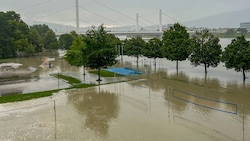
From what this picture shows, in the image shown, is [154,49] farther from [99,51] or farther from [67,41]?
[67,41]

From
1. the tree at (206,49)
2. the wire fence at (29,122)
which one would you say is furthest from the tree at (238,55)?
the wire fence at (29,122)

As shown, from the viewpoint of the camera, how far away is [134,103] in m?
15.9

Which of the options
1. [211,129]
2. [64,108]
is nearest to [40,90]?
[64,108]

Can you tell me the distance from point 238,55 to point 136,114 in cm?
1205

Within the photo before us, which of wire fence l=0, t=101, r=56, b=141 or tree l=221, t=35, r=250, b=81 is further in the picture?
tree l=221, t=35, r=250, b=81

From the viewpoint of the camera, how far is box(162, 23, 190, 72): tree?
91.9ft

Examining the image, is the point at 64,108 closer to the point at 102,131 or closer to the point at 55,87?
the point at 102,131

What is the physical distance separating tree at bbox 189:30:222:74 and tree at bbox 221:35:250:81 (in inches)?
88.4

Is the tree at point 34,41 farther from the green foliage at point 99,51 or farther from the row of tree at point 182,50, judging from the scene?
the green foliage at point 99,51

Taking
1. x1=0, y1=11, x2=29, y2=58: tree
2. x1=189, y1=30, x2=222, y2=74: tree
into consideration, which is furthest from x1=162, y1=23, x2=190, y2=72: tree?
x1=0, y1=11, x2=29, y2=58: tree

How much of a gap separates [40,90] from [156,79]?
1059 cm

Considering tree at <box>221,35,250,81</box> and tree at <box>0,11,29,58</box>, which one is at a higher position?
tree at <box>0,11,29,58</box>

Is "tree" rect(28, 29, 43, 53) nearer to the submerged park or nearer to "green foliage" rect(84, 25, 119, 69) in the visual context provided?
the submerged park

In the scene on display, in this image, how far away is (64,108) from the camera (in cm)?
1520
